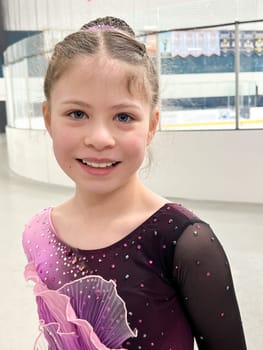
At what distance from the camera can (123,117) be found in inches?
32.0

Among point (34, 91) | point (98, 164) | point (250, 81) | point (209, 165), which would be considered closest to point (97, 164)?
point (98, 164)

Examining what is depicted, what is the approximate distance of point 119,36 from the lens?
2.84ft

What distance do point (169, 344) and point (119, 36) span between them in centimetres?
56

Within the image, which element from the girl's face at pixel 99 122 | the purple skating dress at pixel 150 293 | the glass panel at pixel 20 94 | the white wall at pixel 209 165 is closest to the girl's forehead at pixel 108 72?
the girl's face at pixel 99 122

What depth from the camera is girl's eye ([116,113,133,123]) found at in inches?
31.9

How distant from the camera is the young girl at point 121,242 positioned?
2.66 feet

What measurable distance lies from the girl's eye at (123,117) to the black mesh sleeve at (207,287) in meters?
0.21

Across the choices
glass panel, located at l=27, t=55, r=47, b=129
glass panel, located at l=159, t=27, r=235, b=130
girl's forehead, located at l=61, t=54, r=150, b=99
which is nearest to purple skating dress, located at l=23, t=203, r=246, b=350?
girl's forehead, located at l=61, t=54, r=150, b=99

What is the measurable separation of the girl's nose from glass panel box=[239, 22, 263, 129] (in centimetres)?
463

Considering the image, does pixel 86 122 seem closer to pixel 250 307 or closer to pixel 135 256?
pixel 135 256

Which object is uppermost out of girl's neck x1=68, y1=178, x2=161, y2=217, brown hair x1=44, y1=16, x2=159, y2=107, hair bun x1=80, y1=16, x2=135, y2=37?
hair bun x1=80, y1=16, x2=135, y2=37

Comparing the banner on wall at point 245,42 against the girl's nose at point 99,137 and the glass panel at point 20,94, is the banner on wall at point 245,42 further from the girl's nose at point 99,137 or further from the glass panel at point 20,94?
the girl's nose at point 99,137

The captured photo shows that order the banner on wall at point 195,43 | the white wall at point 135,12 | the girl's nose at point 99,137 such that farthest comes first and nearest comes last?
the banner on wall at point 195,43 → the white wall at point 135,12 → the girl's nose at point 99,137

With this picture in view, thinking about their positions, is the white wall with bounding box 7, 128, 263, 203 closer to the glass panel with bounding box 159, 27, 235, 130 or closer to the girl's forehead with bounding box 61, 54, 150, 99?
the glass panel with bounding box 159, 27, 235, 130
